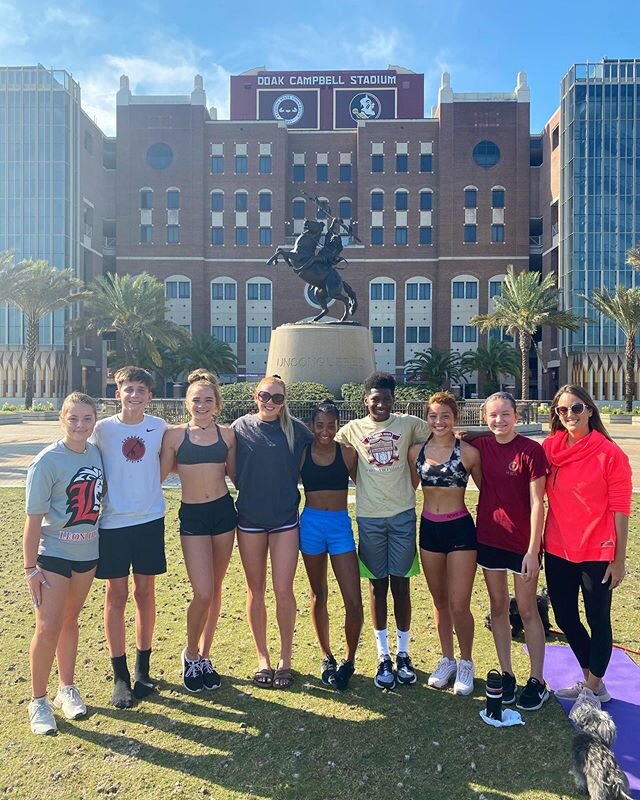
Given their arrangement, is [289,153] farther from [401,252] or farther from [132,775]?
[132,775]

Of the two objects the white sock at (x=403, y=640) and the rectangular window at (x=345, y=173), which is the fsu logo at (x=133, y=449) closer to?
the white sock at (x=403, y=640)

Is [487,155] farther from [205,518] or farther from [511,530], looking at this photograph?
[205,518]

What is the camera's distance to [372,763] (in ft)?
11.6

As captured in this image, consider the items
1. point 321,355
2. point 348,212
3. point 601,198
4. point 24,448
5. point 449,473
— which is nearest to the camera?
point 449,473

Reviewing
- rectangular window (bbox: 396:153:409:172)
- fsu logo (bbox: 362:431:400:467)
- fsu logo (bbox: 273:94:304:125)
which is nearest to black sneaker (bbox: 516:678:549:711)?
fsu logo (bbox: 362:431:400:467)

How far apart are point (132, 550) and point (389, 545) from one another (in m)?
1.83

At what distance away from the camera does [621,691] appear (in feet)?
14.4

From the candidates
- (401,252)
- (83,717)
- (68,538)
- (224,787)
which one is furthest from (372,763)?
(401,252)

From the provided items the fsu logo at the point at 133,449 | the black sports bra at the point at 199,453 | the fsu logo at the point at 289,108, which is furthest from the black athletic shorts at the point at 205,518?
the fsu logo at the point at 289,108

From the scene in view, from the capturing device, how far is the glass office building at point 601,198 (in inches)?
2088

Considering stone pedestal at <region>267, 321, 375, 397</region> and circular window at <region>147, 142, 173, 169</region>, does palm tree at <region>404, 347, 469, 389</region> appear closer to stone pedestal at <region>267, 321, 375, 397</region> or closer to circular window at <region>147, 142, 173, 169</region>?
stone pedestal at <region>267, 321, 375, 397</region>

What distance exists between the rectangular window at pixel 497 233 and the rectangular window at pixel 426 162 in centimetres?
840

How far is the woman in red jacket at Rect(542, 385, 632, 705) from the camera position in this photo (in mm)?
3965

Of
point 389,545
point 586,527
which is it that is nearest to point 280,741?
point 389,545
